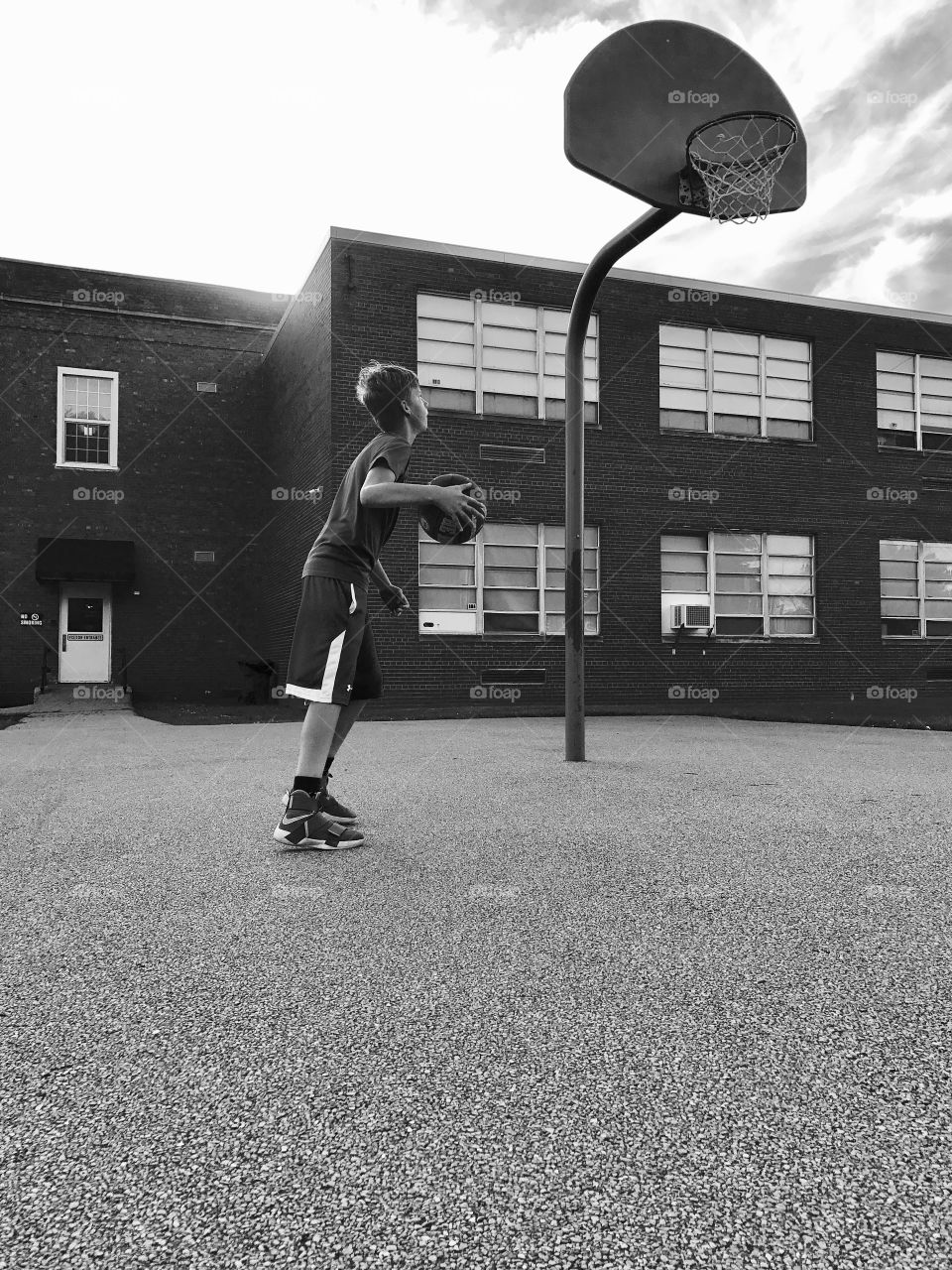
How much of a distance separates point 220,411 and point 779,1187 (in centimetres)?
2046

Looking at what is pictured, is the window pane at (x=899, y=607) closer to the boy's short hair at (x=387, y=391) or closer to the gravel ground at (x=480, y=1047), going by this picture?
the gravel ground at (x=480, y=1047)

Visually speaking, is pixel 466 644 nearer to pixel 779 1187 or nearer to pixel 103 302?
pixel 103 302

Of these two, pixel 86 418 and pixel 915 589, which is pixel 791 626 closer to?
pixel 915 589

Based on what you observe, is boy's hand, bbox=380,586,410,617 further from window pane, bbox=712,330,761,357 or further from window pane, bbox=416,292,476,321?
window pane, bbox=712,330,761,357

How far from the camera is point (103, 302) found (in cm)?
1967

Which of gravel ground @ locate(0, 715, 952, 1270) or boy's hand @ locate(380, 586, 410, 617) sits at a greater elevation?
boy's hand @ locate(380, 586, 410, 617)

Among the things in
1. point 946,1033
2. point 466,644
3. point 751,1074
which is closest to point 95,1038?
point 751,1074
